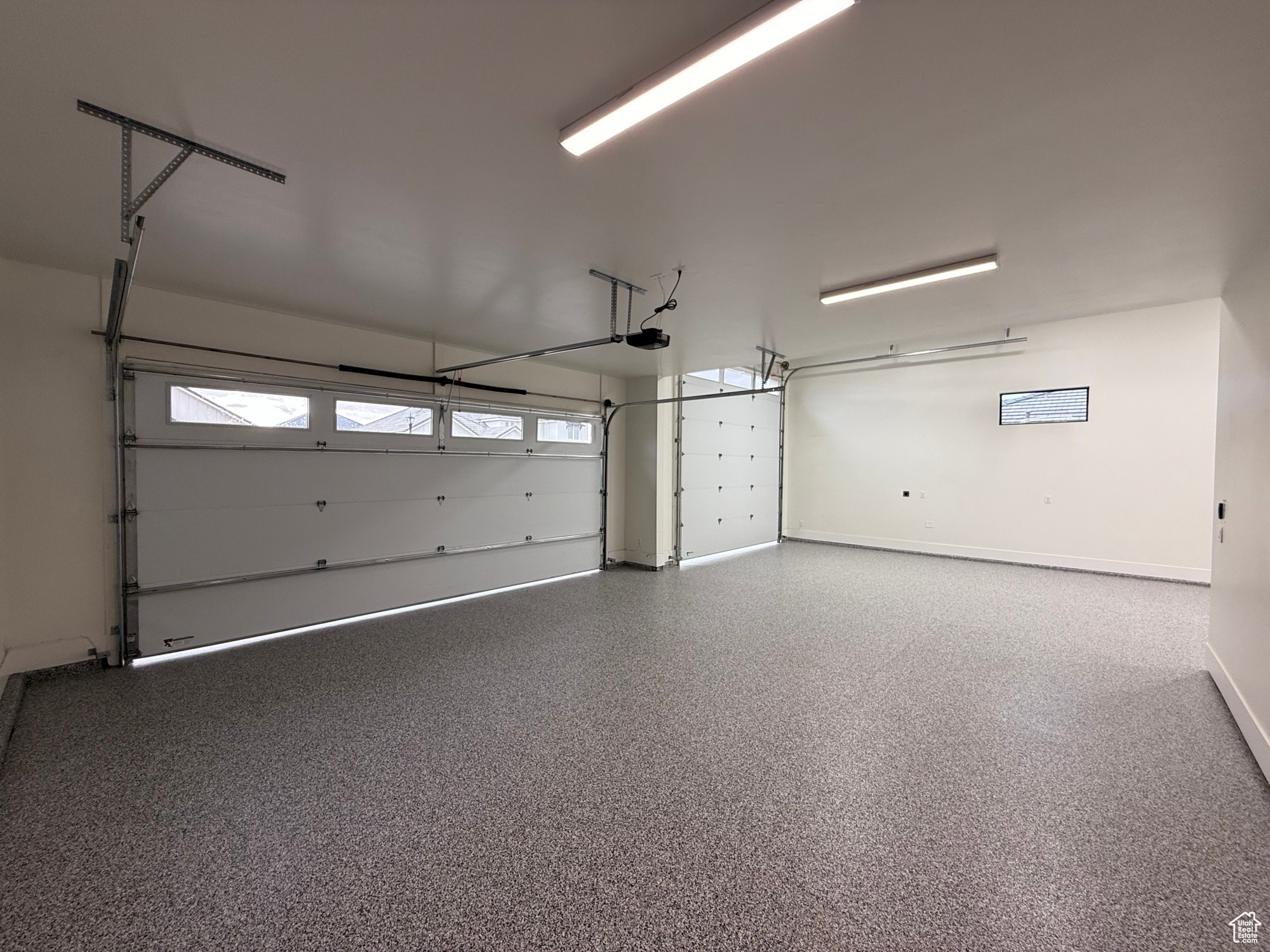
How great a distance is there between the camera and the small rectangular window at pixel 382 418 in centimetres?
456

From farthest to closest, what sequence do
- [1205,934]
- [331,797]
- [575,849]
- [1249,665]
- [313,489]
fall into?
[313,489] < [1249,665] < [331,797] < [575,849] < [1205,934]

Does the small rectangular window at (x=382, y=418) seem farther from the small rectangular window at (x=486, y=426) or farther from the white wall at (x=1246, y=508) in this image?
the white wall at (x=1246, y=508)

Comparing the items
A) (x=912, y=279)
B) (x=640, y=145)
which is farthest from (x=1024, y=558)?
(x=640, y=145)

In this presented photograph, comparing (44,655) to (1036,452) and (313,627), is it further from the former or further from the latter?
(1036,452)

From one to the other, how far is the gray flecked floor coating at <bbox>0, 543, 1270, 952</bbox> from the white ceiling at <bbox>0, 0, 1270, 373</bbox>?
2.64 m

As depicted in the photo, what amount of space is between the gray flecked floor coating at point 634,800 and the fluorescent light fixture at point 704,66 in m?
Answer: 2.56

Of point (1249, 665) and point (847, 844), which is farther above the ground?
point (1249, 665)

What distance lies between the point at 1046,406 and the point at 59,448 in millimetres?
10159

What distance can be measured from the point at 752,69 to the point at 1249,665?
3841 mm

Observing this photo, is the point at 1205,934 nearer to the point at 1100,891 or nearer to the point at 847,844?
the point at 1100,891

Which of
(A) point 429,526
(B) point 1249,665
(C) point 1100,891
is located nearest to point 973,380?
(B) point 1249,665

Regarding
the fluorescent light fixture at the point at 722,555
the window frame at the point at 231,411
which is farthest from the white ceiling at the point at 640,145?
the fluorescent light fixture at the point at 722,555

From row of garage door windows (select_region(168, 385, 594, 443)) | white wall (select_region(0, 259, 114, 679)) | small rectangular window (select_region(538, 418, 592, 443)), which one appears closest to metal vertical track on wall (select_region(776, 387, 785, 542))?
small rectangular window (select_region(538, 418, 592, 443))

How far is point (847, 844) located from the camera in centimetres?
188
